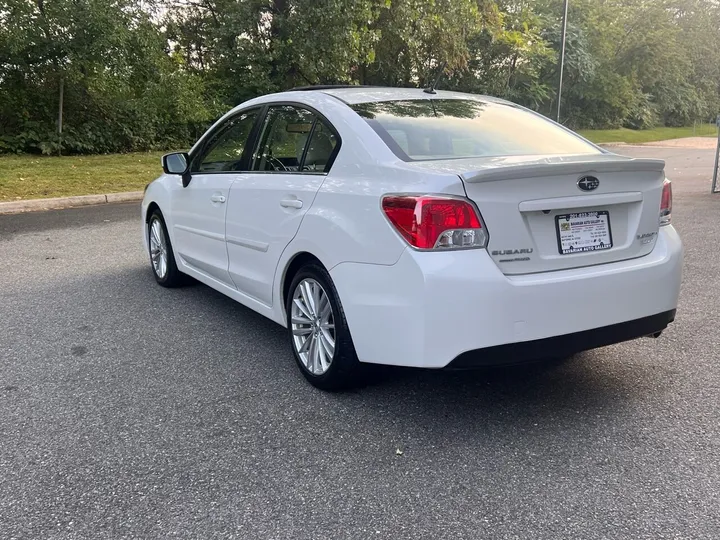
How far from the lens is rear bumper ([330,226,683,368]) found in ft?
9.12

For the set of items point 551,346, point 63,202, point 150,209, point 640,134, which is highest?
point 150,209

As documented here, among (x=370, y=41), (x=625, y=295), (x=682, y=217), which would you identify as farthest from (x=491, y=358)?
(x=370, y=41)

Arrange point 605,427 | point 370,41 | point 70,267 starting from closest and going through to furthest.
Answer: point 605,427 → point 70,267 → point 370,41

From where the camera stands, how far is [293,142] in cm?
398

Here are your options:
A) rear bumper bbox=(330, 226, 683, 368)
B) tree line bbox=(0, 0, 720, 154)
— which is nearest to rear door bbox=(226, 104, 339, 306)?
rear bumper bbox=(330, 226, 683, 368)

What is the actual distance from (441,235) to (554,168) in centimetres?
61

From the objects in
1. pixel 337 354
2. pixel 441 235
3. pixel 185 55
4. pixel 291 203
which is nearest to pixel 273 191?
pixel 291 203

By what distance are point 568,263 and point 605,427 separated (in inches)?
31.3

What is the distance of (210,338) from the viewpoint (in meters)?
4.45

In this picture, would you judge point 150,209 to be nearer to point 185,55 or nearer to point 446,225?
point 446,225

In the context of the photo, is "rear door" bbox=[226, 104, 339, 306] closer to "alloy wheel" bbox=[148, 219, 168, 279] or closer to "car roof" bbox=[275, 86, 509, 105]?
"car roof" bbox=[275, 86, 509, 105]

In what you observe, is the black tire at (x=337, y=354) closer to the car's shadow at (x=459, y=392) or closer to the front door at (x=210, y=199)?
the car's shadow at (x=459, y=392)

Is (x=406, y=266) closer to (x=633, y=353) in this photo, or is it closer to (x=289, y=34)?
(x=633, y=353)

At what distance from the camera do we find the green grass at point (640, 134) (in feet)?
121
